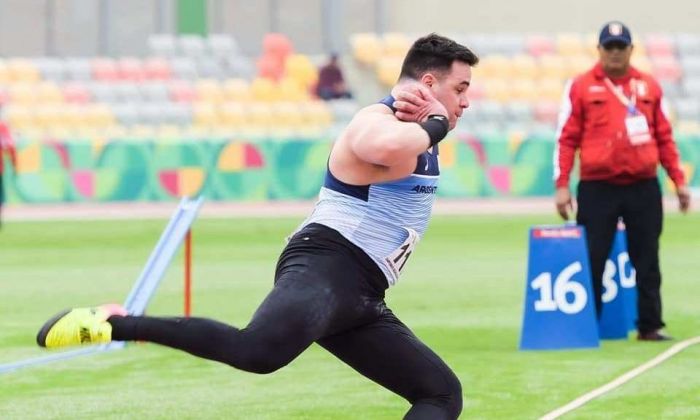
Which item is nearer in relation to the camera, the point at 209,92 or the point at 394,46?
the point at 209,92

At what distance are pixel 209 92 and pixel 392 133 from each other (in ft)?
91.4

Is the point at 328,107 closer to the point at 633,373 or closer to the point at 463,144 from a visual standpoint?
the point at 463,144

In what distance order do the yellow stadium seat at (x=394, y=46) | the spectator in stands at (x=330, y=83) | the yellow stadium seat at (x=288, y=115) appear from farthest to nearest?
the yellow stadium seat at (x=394, y=46), the spectator in stands at (x=330, y=83), the yellow stadium seat at (x=288, y=115)

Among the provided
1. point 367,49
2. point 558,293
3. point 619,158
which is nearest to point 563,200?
point 619,158

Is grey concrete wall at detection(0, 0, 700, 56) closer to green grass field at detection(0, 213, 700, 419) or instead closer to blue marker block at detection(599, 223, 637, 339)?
green grass field at detection(0, 213, 700, 419)

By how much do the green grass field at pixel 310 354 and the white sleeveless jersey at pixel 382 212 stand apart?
7.73 ft

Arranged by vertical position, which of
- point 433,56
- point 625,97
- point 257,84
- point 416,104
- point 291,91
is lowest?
point 291,91

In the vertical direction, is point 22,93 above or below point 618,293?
below

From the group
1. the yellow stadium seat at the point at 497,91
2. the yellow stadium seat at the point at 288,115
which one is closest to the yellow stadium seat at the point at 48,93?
the yellow stadium seat at the point at 288,115

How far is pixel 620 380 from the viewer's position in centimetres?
1024

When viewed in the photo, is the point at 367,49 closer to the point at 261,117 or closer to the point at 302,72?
the point at 302,72

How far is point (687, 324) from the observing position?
521 inches

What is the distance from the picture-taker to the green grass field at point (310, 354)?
30.9 ft

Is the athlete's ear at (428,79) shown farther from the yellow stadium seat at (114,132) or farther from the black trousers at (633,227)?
the yellow stadium seat at (114,132)
